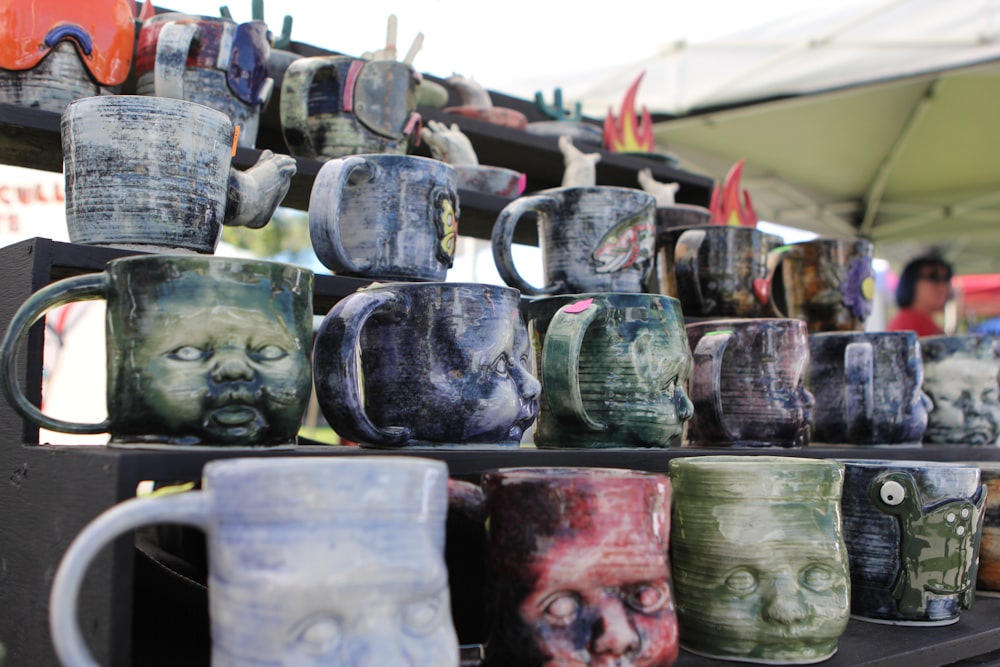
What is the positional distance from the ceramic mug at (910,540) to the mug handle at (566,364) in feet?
1.07

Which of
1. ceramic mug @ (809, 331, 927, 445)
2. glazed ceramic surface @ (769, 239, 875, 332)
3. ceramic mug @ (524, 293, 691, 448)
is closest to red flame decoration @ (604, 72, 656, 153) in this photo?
glazed ceramic surface @ (769, 239, 875, 332)

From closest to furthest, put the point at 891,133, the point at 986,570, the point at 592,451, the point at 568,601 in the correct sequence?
Result: the point at 568,601 < the point at 592,451 < the point at 986,570 < the point at 891,133

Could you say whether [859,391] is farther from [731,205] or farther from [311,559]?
[311,559]

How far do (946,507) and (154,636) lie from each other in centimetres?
84

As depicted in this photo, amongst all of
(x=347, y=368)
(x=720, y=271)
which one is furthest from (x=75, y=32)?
(x=720, y=271)

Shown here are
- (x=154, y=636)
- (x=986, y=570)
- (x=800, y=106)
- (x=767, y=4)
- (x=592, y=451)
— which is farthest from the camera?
(x=800, y=106)

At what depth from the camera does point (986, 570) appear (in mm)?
1229

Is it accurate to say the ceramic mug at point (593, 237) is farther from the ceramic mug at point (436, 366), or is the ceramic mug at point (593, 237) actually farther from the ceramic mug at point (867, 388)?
the ceramic mug at point (867, 388)

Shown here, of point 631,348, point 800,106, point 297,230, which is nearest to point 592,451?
point 631,348

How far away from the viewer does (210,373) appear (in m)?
0.74

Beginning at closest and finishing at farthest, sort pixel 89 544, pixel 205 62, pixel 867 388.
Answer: pixel 89 544 < pixel 205 62 < pixel 867 388

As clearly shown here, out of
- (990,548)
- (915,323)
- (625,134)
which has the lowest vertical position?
(990,548)

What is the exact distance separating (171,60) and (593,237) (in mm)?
529

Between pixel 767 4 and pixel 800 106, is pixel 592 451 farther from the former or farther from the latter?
pixel 800 106
